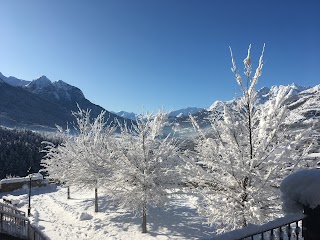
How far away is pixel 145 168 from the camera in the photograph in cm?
1780

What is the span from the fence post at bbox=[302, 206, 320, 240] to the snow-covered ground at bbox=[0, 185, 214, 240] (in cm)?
1106

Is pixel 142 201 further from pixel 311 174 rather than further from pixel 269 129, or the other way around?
pixel 311 174

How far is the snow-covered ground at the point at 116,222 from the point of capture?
57.0 feet

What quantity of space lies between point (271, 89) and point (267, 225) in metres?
7.53

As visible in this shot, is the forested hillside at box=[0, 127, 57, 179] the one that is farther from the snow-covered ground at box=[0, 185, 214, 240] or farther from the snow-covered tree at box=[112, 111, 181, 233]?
the snow-covered tree at box=[112, 111, 181, 233]

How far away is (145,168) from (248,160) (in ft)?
33.3

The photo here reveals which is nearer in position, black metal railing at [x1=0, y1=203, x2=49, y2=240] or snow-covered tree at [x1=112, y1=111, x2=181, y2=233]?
black metal railing at [x1=0, y1=203, x2=49, y2=240]

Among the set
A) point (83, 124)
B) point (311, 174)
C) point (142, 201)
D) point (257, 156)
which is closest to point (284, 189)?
point (311, 174)

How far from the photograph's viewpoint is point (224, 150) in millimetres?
8852

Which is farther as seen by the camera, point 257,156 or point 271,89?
point 271,89

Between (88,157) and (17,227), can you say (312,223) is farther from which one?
(88,157)

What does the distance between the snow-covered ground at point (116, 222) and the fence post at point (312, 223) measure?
11.1 m

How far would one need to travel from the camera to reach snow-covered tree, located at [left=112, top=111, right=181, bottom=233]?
16.9m

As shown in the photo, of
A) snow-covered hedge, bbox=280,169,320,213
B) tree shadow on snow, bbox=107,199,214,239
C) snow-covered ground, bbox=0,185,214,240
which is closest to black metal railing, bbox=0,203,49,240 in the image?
snow-covered ground, bbox=0,185,214,240
